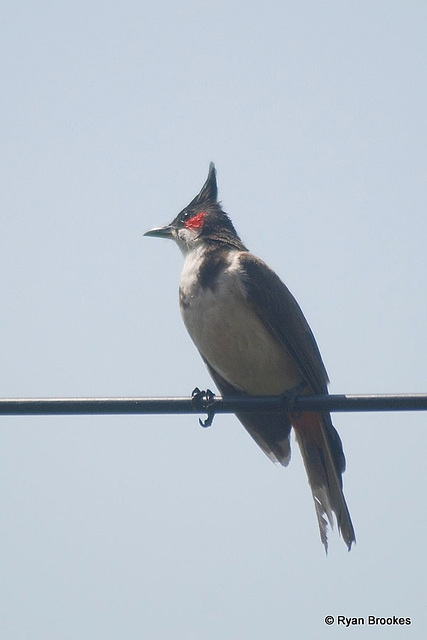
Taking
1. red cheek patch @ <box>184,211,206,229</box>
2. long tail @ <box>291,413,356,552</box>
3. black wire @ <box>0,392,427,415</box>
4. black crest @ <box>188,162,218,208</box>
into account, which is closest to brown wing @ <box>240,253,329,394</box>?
long tail @ <box>291,413,356,552</box>

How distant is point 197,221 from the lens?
23.7ft

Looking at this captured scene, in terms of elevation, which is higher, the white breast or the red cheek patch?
the red cheek patch

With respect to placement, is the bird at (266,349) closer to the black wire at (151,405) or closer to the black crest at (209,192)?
the black crest at (209,192)

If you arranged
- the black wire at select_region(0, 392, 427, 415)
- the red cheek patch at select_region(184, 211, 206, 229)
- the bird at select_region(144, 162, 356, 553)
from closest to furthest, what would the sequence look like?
1. the black wire at select_region(0, 392, 427, 415)
2. the bird at select_region(144, 162, 356, 553)
3. the red cheek patch at select_region(184, 211, 206, 229)

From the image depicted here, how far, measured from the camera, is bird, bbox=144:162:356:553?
5879 mm

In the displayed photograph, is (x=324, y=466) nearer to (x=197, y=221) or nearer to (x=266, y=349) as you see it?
(x=266, y=349)

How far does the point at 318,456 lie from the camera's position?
601 centimetres

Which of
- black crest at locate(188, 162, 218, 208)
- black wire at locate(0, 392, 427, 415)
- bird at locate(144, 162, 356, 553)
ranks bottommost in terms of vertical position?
black wire at locate(0, 392, 427, 415)

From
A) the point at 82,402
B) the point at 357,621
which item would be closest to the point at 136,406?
the point at 82,402

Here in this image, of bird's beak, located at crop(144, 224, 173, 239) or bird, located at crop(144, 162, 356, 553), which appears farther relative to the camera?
bird's beak, located at crop(144, 224, 173, 239)

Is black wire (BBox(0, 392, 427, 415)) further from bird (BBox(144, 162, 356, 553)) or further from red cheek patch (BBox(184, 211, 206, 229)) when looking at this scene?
red cheek patch (BBox(184, 211, 206, 229))

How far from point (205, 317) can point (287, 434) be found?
1.04 metres

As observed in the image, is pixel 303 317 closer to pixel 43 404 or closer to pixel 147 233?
pixel 147 233

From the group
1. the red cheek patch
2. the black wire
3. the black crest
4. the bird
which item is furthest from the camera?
the black crest
